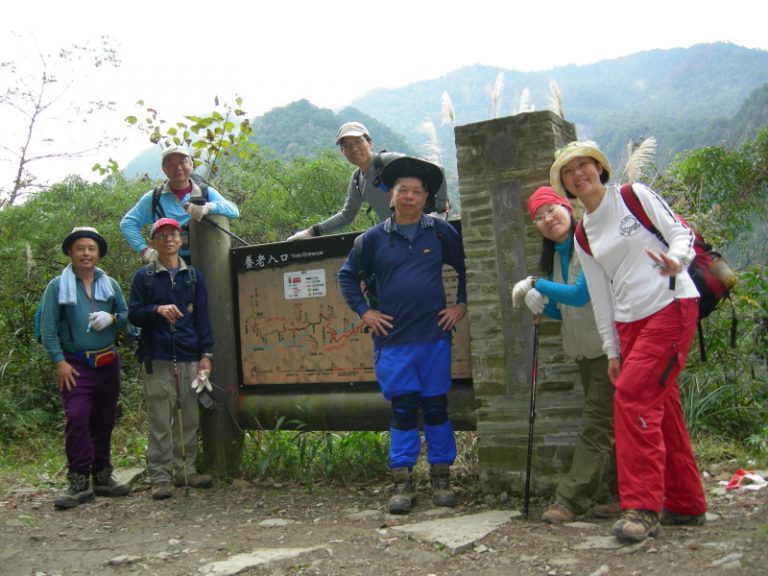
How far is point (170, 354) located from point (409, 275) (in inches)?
76.9

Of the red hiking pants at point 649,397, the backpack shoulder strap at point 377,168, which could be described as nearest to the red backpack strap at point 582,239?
the red hiking pants at point 649,397

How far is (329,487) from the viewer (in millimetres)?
5391

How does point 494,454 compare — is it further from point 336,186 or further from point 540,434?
point 336,186

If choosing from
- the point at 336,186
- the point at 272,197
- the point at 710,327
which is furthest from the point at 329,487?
the point at 336,186

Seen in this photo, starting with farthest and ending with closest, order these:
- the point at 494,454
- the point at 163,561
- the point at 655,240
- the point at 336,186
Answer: the point at 336,186
the point at 494,454
the point at 163,561
the point at 655,240

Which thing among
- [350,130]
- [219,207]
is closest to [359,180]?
[350,130]

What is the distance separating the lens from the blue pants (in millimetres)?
4520

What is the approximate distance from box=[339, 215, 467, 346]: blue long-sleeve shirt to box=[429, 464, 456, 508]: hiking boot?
0.80m

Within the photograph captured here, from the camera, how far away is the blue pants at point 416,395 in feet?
14.8

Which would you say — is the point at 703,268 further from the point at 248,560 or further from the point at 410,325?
the point at 248,560

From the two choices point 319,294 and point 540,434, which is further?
point 319,294


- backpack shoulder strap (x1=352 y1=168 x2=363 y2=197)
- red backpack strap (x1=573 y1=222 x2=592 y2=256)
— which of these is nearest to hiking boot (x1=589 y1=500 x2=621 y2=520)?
red backpack strap (x1=573 y1=222 x2=592 y2=256)

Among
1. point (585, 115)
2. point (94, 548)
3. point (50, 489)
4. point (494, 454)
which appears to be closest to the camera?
point (94, 548)

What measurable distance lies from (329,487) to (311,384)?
2.52ft
